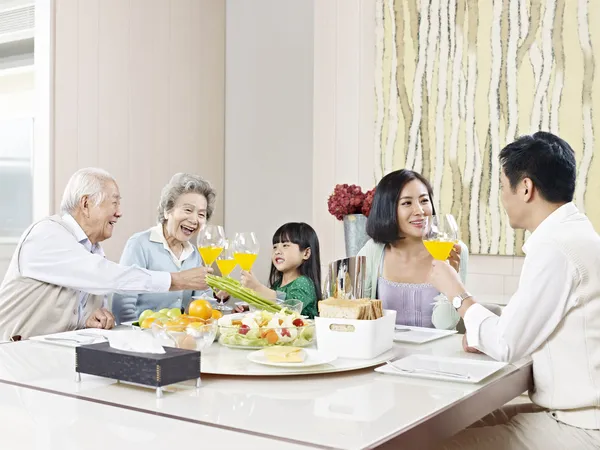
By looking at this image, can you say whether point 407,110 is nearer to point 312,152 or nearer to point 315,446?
point 312,152

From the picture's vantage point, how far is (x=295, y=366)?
1638 mm

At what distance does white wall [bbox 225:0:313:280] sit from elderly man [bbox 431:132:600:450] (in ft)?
9.88

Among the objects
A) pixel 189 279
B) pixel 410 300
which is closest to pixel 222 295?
pixel 189 279

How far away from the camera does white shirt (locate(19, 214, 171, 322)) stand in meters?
2.56

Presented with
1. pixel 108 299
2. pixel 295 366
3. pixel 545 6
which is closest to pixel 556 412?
pixel 295 366

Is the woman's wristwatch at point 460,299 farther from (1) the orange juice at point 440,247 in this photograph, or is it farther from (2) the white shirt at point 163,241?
(2) the white shirt at point 163,241

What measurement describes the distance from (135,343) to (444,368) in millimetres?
714

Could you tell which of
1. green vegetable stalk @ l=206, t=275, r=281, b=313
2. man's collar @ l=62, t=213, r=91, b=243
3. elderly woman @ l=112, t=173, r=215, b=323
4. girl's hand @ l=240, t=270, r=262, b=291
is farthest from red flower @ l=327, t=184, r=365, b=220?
green vegetable stalk @ l=206, t=275, r=281, b=313

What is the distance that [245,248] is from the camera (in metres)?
2.51

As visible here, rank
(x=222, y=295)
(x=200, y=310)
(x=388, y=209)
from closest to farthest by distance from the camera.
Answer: (x=200, y=310)
(x=222, y=295)
(x=388, y=209)

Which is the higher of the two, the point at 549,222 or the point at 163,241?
the point at 549,222

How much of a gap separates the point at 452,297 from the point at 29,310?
1493 millimetres

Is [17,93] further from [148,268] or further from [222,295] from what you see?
[222,295]

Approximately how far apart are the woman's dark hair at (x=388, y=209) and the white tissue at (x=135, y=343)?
1608 mm
